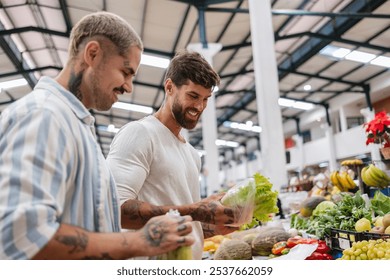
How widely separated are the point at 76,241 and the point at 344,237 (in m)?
1.77

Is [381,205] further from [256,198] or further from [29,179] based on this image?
[29,179]

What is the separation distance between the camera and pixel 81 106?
96cm

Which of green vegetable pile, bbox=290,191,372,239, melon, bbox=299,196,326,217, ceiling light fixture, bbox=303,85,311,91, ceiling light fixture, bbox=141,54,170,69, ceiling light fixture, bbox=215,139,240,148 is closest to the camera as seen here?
green vegetable pile, bbox=290,191,372,239

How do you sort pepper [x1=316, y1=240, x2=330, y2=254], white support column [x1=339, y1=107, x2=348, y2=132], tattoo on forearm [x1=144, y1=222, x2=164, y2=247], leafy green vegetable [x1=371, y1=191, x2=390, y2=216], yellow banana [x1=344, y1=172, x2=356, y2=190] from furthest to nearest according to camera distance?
white support column [x1=339, y1=107, x2=348, y2=132] → yellow banana [x1=344, y1=172, x2=356, y2=190] → leafy green vegetable [x1=371, y1=191, x2=390, y2=216] → pepper [x1=316, y1=240, x2=330, y2=254] → tattoo on forearm [x1=144, y1=222, x2=164, y2=247]

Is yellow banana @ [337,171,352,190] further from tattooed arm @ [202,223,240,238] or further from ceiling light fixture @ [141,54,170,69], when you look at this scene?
ceiling light fixture @ [141,54,170,69]

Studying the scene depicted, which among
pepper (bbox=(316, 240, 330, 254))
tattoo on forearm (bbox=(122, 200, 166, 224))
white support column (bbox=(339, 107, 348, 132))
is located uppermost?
white support column (bbox=(339, 107, 348, 132))

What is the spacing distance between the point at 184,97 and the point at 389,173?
6.58 ft

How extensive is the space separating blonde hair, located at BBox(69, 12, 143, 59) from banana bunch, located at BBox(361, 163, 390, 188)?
2388mm

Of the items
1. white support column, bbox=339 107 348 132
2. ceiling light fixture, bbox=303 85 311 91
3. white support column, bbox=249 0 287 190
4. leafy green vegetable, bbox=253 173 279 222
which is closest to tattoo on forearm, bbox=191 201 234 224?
leafy green vegetable, bbox=253 173 279 222

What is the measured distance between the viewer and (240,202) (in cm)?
140

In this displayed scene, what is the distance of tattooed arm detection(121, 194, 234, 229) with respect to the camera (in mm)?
1271

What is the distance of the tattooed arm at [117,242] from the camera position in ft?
2.60

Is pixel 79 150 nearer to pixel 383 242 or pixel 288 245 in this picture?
pixel 383 242

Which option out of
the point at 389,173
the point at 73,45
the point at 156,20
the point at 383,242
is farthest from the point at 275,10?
the point at 73,45
